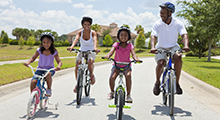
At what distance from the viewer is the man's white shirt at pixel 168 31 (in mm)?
4871

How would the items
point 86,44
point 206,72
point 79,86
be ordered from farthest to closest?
point 206,72
point 86,44
point 79,86

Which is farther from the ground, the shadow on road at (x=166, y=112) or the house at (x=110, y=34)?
the house at (x=110, y=34)

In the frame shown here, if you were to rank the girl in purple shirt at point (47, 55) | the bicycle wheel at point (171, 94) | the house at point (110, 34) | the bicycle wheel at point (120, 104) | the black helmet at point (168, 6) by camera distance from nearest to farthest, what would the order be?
the bicycle wheel at point (120, 104) → the bicycle wheel at point (171, 94) → the girl in purple shirt at point (47, 55) → the black helmet at point (168, 6) → the house at point (110, 34)

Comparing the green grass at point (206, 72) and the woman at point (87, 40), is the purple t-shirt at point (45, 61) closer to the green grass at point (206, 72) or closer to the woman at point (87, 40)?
the woman at point (87, 40)

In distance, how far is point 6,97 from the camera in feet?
18.8

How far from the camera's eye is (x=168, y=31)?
16.0 ft

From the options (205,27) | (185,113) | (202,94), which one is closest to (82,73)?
(185,113)

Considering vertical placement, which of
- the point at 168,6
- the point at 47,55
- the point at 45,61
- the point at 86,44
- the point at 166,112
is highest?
the point at 168,6

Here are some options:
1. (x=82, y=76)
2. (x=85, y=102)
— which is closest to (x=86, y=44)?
(x=82, y=76)

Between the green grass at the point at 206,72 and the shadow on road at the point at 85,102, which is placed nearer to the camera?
the shadow on road at the point at 85,102

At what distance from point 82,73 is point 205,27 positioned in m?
14.5

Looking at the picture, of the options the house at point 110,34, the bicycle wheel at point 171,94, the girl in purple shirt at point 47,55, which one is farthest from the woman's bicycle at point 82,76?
the house at point 110,34

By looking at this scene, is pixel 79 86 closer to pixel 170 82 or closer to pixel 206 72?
pixel 170 82

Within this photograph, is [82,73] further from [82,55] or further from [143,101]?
[143,101]
